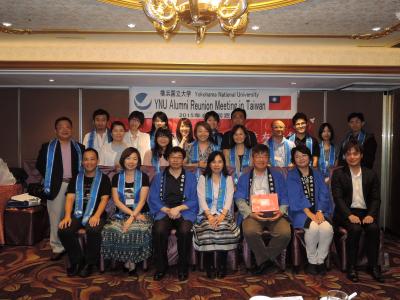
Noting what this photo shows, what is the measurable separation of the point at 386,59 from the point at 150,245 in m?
3.99

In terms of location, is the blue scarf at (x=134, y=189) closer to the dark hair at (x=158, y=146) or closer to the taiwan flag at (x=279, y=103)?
the dark hair at (x=158, y=146)

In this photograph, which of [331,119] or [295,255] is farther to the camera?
[331,119]

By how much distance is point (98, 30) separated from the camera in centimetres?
431

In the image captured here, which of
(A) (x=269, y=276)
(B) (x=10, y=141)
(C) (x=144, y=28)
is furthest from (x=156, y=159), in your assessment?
(B) (x=10, y=141)

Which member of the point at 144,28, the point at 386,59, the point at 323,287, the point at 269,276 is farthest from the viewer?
the point at 386,59

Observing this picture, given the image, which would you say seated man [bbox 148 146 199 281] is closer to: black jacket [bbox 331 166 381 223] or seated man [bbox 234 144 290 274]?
seated man [bbox 234 144 290 274]

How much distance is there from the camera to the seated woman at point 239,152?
4.57 m

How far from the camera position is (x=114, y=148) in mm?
4652

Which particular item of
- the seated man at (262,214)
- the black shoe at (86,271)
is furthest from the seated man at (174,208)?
the black shoe at (86,271)

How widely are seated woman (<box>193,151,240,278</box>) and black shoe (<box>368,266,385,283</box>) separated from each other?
1.36 meters

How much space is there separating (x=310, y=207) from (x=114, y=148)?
8.02 feet

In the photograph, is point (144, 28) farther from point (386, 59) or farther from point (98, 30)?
point (386, 59)

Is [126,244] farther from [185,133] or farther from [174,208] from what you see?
[185,133]

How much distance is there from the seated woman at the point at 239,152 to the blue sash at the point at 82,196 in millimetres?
1577
